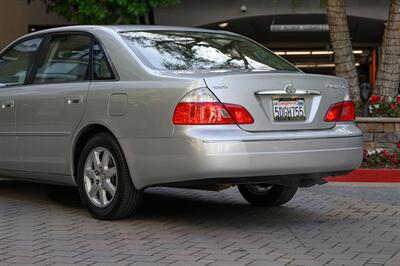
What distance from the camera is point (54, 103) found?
6242 mm

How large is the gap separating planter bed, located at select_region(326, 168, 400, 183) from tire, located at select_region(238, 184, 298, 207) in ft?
7.18

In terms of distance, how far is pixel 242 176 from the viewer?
205 inches

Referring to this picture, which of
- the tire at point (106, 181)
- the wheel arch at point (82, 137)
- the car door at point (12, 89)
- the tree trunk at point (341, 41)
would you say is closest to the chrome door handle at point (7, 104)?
the car door at point (12, 89)

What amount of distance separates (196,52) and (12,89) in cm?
202

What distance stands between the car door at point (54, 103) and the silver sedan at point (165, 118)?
13 mm

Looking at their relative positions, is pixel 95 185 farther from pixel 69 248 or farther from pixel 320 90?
pixel 320 90

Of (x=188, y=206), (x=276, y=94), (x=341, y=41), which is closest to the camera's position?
(x=276, y=94)

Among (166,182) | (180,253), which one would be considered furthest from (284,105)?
(180,253)

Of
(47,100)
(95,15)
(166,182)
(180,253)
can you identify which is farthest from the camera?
(95,15)

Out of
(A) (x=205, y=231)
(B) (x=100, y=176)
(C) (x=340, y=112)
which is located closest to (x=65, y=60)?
(B) (x=100, y=176)

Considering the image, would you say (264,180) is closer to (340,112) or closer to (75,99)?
(340,112)

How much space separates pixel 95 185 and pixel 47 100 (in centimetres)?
99

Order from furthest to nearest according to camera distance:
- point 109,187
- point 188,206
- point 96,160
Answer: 1. point 188,206
2. point 96,160
3. point 109,187

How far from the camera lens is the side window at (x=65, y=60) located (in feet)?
20.6
